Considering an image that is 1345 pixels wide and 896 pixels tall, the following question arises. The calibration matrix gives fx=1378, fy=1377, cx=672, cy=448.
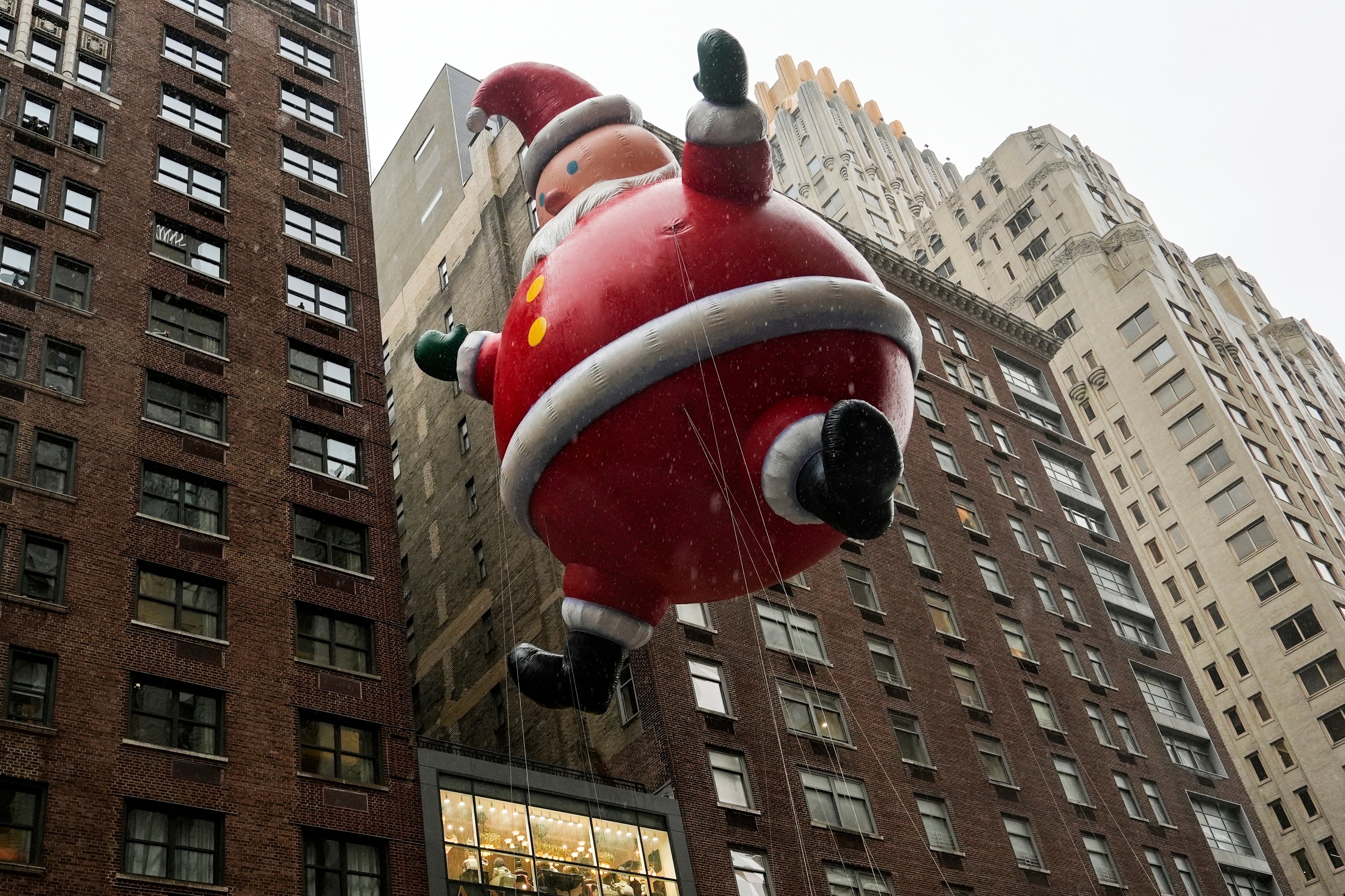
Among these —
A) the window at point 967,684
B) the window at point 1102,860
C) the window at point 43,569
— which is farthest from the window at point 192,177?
the window at point 1102,860

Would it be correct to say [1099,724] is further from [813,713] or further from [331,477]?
[331,477]

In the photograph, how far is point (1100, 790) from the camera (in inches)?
1625

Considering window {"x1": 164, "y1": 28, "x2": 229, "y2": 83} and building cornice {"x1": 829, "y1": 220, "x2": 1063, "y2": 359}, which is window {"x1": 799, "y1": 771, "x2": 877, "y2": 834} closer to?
building cornice {"x1": 829, "y1": 220, "x2": 1063, "y2": 359}

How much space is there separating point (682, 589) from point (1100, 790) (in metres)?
35.7

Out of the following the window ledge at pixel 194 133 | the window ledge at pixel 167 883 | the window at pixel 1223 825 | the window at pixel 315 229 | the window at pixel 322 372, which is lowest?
the window ledge at pixel 167 883

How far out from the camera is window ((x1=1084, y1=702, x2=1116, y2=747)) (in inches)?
1714

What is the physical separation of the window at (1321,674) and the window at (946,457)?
22.9m

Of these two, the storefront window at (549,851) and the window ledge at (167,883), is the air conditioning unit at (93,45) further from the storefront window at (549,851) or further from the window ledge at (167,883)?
the window ledge at (167,883)

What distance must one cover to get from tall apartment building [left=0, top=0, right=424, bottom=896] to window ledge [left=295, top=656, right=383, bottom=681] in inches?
3.9

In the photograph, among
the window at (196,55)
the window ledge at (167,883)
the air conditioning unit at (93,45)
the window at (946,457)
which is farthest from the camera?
the window at (946,457)

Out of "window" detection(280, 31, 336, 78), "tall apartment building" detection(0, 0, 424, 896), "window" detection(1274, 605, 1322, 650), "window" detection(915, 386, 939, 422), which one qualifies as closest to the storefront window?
"tall apartment building" detection(0, 0, 424, 896)

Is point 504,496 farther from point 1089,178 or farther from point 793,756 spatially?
point 1089,178

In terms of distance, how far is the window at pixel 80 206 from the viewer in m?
31.8

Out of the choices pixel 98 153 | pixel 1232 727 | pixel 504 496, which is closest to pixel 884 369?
pixel 504 496
